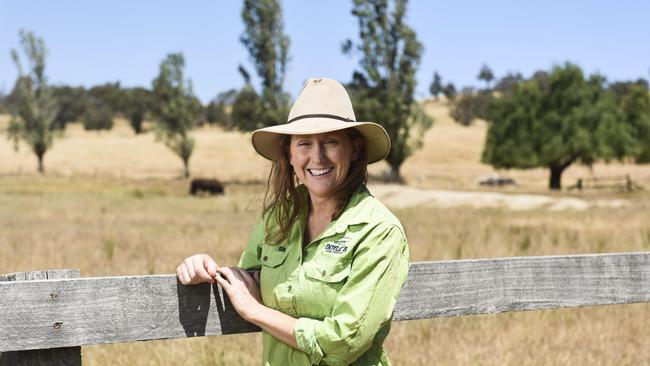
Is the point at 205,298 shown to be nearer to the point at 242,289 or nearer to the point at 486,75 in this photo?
the point at 242,289

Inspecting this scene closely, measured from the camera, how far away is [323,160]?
2451 mm

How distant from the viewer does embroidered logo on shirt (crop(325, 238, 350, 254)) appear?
7.48 ft

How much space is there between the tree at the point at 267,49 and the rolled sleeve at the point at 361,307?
4686cm

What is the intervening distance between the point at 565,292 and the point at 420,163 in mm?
74412

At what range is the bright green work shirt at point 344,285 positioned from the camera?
222 centimetres

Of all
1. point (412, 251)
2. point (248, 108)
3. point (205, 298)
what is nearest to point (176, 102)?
point (248, 108)

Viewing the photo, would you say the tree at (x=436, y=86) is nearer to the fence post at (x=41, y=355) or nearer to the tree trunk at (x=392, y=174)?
the tree trunk at (x=392, y=174)

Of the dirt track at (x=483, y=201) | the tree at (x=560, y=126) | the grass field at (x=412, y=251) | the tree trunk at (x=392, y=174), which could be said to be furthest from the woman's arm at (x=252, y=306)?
the tree trunk at (x=392, y=174)

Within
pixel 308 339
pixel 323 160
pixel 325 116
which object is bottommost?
pixel 308 339

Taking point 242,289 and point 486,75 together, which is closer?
point 242,289

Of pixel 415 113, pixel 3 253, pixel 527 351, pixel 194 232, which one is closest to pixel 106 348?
pixel 527 351

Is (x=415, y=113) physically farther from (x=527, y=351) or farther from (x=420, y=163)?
(x=527, y=351)

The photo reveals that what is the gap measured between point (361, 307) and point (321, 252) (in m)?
0.22

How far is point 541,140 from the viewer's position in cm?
Result: 4644
